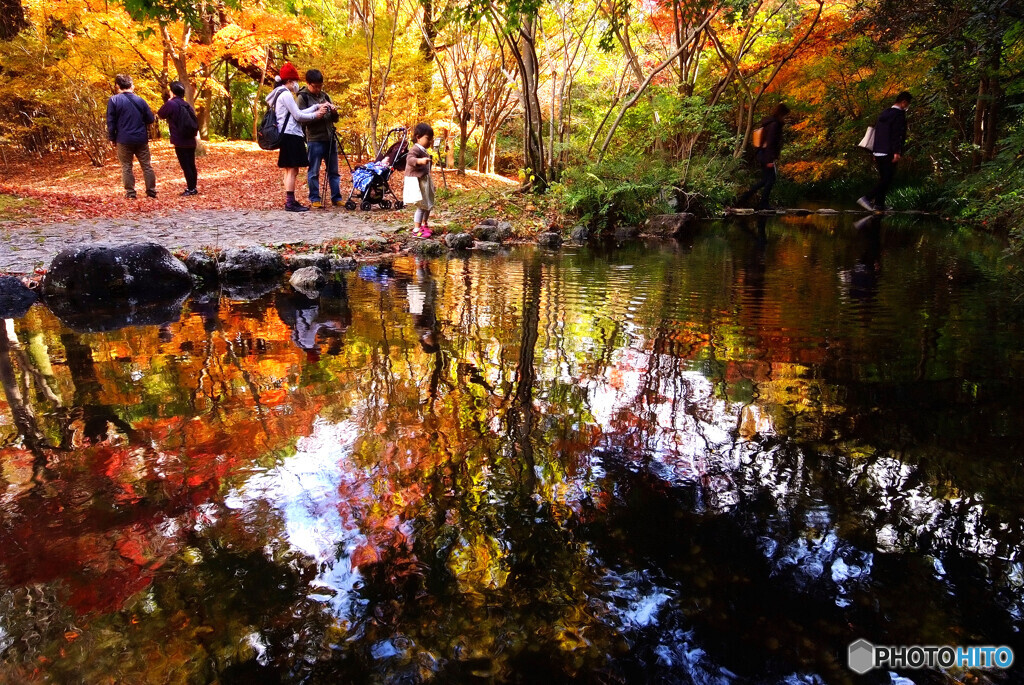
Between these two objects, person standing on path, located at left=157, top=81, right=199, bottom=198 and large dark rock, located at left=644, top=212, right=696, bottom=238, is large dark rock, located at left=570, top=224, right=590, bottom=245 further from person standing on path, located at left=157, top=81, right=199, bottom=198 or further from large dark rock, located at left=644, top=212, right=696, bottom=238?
person standing on path, located at left=157, top=81, right=199, bottom=198

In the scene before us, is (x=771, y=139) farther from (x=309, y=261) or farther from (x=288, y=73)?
(x=309, y=261)

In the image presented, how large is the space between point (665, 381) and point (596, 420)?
0.70 meters

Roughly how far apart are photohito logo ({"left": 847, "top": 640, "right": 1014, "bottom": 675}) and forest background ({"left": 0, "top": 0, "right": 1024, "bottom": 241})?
8.59 m

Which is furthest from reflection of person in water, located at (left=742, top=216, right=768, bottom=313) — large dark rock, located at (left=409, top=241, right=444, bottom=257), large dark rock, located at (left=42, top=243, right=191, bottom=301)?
large dark rock, located at (left=42, top=243, right=191, bottom=301)

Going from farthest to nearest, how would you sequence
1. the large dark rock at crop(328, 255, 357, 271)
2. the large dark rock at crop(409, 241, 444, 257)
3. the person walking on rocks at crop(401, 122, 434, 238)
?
the large dark rock at crop(409, 241, 444, 257)
the person walking on rocks at crop(401, 122, 434, 238)
the large dark rock at crop(328, 255, 357, 271)

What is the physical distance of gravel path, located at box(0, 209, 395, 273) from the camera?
24.4 ft

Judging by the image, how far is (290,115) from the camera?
9984mm

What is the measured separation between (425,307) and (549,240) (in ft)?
16.7

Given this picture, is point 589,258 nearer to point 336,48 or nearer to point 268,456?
point 268,456

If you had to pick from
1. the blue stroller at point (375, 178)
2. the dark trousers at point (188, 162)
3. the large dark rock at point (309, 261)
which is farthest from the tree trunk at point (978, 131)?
the dark trousers at point (188, 162)

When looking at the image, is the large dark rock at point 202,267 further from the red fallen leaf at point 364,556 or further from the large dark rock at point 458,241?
the red fallen leaf at point 364,556

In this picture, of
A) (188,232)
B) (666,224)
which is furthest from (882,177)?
(188,232)

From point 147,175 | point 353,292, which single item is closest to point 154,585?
point 353,292

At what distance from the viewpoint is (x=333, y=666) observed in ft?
5.12
